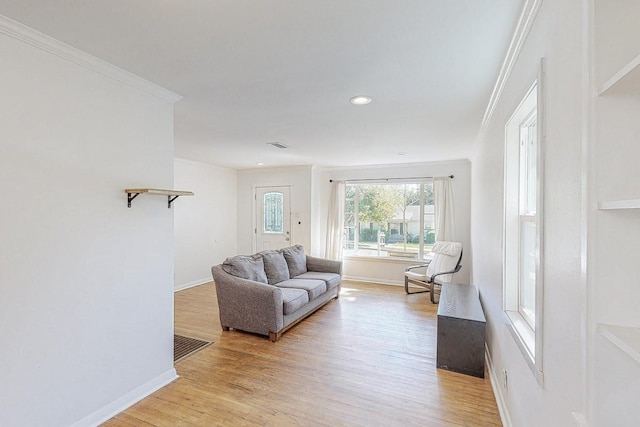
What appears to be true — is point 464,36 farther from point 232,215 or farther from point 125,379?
point 232,215

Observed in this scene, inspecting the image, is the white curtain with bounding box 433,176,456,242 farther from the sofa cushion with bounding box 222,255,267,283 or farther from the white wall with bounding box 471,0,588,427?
the white wall with bounding box 471,0,588,427

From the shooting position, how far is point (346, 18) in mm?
1469

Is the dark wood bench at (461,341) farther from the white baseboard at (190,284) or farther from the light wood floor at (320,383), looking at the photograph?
the white baseboard at (190,284)

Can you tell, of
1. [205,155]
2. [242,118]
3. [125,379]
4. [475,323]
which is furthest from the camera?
[205,155]

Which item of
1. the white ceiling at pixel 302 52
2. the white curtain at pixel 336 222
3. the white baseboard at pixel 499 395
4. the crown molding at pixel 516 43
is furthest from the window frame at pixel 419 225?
the crown molding at pixel 516 43

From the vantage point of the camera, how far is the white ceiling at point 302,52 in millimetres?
1419

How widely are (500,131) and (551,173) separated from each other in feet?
3.92

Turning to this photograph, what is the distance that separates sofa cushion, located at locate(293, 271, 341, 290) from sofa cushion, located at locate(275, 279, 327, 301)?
6.3 inches

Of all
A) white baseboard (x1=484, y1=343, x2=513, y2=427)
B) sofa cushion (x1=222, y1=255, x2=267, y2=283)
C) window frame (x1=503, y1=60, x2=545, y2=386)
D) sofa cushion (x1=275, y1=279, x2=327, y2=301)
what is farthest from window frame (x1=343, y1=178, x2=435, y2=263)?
window frame (x1=503, y1=60, x2=545, y2=386)

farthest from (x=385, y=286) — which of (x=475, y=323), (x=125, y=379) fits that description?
(x=125, y=379)

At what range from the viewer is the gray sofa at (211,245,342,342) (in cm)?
326

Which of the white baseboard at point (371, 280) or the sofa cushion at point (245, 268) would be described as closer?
the sofa cushion at point (245, 268)

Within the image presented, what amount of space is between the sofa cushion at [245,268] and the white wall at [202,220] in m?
2.13

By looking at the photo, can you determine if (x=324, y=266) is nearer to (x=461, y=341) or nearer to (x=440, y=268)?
(x=440, y=268)
